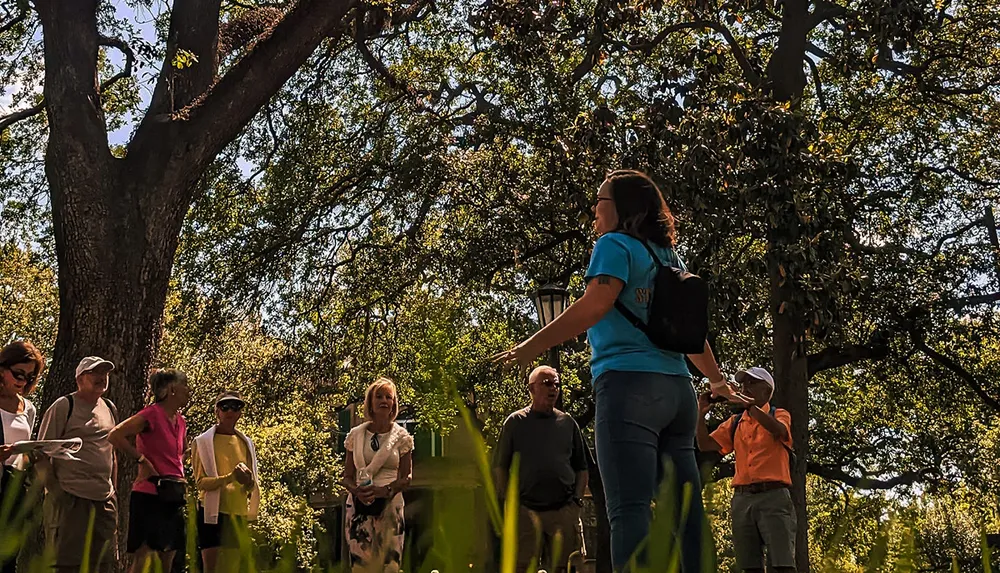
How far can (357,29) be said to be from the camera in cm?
1344

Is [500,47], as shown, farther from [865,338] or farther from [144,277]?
[865,338]

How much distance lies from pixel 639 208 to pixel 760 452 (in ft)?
12.4

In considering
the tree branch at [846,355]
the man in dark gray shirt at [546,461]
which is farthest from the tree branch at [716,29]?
the man in dark gray shirt at [546,461]

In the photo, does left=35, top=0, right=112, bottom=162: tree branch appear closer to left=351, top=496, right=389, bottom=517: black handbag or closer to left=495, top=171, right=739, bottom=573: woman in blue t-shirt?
left=351, top=496, right=389, bottom=517: black handbag

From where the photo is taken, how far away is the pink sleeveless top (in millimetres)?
7344

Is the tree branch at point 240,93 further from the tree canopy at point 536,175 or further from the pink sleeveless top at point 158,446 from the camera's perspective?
the pink sleeveless top at point 158,446

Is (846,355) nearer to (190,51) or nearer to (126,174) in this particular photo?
(190,51)

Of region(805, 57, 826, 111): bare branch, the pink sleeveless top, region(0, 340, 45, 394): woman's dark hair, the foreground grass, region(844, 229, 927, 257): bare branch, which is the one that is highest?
region(805, 57, 826, 111): bare branch

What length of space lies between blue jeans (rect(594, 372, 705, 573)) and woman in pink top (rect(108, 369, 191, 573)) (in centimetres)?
414

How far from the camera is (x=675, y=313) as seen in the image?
13.3 ft

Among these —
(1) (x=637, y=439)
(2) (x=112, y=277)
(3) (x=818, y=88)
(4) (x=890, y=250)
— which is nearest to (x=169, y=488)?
(2) (x=112, y=277)

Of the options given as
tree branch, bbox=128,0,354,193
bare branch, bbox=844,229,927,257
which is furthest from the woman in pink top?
bare branch, bbox=844,229,927,257

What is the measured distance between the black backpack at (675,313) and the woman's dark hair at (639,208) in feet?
0.67

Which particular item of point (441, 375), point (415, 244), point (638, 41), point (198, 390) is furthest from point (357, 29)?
point (198, 390)
